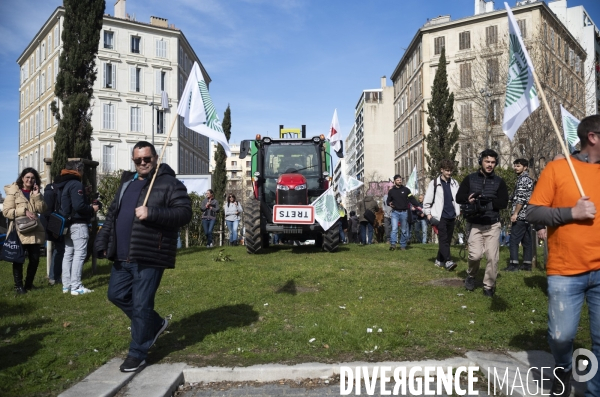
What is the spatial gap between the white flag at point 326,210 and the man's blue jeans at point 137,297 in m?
8.70

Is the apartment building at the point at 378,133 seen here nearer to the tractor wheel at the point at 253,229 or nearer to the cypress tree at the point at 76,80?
the cypress tree at the point at 76,80

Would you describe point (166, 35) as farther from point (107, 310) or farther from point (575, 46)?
point (107, 310)

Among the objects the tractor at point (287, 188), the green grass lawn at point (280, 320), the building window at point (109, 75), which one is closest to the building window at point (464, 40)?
the building window at point (109, 75)

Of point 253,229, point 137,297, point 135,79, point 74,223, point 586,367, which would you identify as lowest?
point 586,367

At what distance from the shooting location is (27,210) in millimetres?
8922

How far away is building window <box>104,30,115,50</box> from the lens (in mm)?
57812

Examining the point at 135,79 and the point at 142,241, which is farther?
the point at 135,79

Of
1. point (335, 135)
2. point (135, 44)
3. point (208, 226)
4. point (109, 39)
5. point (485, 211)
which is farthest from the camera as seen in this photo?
point (135, 44)

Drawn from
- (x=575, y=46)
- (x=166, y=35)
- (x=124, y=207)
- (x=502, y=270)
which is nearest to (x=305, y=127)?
(x=502, y=270)

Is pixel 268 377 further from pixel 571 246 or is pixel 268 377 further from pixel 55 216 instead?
pixel 55 216

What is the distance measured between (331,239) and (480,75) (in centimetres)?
1923

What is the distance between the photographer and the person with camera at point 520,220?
9.95 m

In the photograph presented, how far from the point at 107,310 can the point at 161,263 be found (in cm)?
281

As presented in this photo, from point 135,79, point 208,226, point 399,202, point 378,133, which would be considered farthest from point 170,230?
point 378,133
